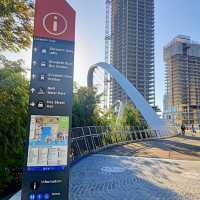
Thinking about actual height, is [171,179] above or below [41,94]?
below

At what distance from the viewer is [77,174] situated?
920 cm

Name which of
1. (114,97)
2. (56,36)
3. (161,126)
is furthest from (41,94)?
(114,97)

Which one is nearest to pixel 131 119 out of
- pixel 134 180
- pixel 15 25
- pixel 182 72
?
pixel 134 180

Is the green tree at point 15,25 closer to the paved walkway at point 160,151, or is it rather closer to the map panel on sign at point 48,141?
the map panel on sign at point 48,141

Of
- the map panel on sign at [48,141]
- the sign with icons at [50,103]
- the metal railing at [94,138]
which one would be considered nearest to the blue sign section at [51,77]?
the sign with icons at [50,103]

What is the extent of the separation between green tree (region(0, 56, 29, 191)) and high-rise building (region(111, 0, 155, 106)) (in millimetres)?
106891

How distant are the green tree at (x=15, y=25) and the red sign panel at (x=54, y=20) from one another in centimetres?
294

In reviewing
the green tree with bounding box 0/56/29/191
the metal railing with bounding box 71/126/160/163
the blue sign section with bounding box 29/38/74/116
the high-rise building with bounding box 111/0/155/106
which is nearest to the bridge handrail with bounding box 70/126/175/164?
the metal railing with bounding box 71/126/160/163

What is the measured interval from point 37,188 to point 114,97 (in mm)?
115228

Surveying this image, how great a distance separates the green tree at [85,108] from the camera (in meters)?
16.9

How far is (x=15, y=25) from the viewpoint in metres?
6.98

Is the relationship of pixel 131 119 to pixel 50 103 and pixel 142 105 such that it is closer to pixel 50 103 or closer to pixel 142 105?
pixel 142 105

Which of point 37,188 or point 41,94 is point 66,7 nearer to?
point 41,94

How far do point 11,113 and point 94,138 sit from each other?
9407 mm
